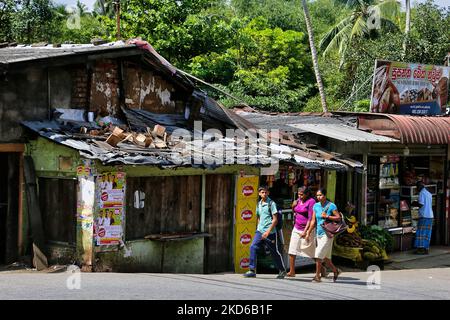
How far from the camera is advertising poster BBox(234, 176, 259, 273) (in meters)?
14.2

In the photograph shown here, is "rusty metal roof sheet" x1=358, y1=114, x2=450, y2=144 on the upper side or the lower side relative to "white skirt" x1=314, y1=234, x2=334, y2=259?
upper

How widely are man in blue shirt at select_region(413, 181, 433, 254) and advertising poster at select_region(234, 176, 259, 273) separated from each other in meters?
5.62

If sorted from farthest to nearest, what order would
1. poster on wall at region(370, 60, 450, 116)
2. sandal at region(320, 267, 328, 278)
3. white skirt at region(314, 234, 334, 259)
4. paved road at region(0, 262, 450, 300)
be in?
poster on wall at region(370, 60, 450, 116), sandal at region(320, 267, 328, 278), white skirt at region(314, 234, 334, 259), paved road at region(0, 262, 450, 300)

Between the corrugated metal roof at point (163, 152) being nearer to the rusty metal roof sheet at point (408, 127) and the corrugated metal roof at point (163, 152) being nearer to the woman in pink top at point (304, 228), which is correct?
the woman in pink top at point (304, 228)

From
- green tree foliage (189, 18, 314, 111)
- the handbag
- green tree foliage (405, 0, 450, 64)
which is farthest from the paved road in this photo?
green tree foliage (189, 18, 314, 111)

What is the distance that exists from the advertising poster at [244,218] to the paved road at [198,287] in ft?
2.60

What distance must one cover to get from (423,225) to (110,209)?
9.64 metres

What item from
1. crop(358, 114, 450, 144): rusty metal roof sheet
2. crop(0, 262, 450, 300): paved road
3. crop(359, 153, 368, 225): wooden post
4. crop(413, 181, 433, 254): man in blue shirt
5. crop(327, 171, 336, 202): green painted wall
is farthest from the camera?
crop(413, 181, 433, 254): man in blue shirt

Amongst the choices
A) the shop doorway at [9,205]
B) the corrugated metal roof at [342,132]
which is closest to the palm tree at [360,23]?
the corrugated metal roof at [342,132]

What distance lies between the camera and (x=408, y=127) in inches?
669

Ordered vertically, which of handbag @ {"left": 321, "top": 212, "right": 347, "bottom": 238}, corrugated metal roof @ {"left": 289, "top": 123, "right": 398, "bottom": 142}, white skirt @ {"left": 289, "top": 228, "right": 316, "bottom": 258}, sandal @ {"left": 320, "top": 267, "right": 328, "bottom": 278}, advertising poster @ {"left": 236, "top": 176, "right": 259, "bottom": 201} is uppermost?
corrugated metal roof @ {"left": 289, "top": 123, "right": 398, "bottom": 142}

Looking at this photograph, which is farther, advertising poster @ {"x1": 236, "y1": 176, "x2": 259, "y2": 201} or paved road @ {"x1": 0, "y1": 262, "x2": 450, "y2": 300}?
advertising poster @ {"x1": 236, "y1": 176, "x2": 259, "y2": 201}


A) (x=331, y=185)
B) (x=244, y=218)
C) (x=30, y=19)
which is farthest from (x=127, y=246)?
(x=30, y=19)

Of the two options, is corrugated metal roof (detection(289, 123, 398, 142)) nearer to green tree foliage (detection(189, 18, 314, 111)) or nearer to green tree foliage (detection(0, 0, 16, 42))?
green tree foliage (detection(189, 18, 314, 111))
